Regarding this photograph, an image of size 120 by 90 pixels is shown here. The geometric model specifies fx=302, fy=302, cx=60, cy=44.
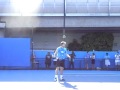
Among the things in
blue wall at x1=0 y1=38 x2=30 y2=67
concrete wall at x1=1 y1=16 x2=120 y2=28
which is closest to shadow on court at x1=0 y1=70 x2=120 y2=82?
blue wall at x1=0 y1=38 x2=30 y2=67

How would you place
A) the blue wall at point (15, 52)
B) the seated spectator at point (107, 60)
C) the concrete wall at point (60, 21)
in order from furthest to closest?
the concrete wall at point (60, 21)
the seated spectator at point (107, 60)
the blue wall at point (15, 52)

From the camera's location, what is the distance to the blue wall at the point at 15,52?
797 inches

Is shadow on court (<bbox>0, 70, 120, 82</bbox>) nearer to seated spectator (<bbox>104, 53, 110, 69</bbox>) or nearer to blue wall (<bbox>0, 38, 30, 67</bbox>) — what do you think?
blue wall (<bbox>0, 38, 30, 67</bbox>)

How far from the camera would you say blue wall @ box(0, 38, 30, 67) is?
2025 centimetres

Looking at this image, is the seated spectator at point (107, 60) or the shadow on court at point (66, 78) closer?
the shadow on court at point (66, 78)

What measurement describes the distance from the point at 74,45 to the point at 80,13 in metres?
3.65

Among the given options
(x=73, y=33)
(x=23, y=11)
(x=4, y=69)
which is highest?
(x=23, y=11)
